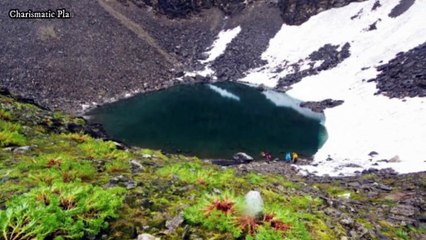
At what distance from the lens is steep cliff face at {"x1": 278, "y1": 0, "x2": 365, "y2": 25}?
297 ft

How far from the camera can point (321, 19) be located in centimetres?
8856

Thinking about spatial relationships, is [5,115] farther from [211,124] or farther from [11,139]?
[211,124]

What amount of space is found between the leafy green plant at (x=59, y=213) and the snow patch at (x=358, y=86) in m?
24.6

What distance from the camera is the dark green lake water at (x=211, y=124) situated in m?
42.2

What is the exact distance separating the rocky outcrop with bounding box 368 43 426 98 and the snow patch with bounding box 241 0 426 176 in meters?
1.46

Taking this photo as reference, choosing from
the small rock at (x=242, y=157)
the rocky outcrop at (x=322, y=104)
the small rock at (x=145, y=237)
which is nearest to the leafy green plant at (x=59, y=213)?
the small rock at (x=145, y=237)

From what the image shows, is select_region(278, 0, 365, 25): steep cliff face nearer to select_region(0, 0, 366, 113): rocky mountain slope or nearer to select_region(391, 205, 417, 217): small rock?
select_region(0, 0, 366, 113): rocky mountain slope

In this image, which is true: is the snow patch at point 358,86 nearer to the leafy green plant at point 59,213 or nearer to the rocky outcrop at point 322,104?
the rocky outcrop at point 322,104

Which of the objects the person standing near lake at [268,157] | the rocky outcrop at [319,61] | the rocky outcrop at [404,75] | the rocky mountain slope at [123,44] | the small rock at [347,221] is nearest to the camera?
the small rock at [347,221]

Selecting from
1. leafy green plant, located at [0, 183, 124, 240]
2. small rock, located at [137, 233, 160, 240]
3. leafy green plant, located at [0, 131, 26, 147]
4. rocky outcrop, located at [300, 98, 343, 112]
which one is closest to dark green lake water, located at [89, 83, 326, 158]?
rocky outcrop, located at [300, 98, 343, 112]

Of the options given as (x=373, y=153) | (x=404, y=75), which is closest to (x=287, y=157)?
(x=373, y=153)

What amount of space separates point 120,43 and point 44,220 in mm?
77761

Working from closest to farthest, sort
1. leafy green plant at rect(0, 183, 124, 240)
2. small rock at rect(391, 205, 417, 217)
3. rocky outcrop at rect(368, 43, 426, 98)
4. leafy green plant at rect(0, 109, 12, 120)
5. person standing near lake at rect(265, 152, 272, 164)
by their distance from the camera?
leafy green plant at rect(0, 183, 124, 240) → leafy green plant at rect(0, 109, 12, 120) → small rock at rect(391, 205, 417, 217) → person standing near lake at rect(265, 152, 272, 164) → rocky outcrop at rect(368, 43, 426, 98)

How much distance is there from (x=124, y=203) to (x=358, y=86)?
55501 millimetres
